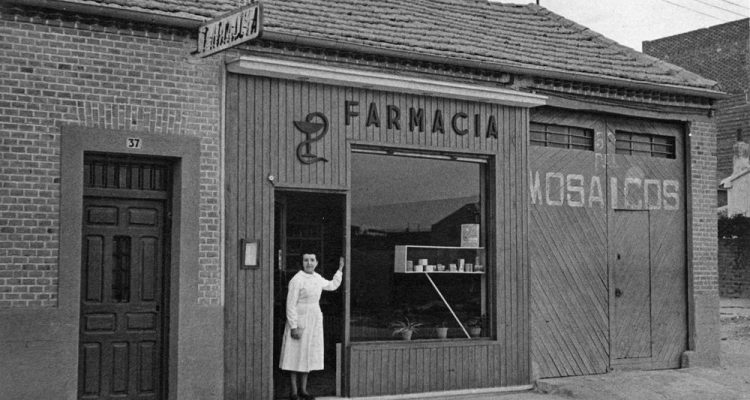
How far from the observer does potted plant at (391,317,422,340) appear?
446 inches

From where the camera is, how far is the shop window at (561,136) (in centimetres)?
1281

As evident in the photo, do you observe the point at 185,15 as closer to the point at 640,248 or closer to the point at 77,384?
the point at 77,384

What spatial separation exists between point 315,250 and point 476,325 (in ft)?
8.24

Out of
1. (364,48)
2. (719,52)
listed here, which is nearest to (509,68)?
(364,48)

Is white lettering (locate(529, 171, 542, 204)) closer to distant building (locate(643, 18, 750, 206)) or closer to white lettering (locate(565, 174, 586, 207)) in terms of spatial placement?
white lettering (locate(565, 174, 586, 207))

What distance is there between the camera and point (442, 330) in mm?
11672

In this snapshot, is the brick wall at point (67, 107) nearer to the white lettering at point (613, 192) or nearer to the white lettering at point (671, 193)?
the white lettering at point (613, 192)

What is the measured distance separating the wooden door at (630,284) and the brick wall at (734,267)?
581 inches

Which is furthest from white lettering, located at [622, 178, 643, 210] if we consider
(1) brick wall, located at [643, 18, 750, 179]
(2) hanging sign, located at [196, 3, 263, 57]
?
(1) brick wall, located at [643, 18, 750, 179]

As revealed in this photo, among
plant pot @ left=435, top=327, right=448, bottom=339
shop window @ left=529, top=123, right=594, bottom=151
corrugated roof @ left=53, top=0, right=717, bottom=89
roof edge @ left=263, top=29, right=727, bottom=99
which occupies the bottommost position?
plant pot @ left=435, top=327, right=448, bottom=339

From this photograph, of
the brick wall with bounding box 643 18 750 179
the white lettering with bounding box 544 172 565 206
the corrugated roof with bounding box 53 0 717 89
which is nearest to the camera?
the corrugated roof with bounding box 53 0 717 89

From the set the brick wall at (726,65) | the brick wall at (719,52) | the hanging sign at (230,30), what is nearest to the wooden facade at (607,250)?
the hanging sign at (230,30)

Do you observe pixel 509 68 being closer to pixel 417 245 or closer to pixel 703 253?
pixel 417 245

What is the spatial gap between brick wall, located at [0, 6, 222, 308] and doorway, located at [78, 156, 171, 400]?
0.44m
